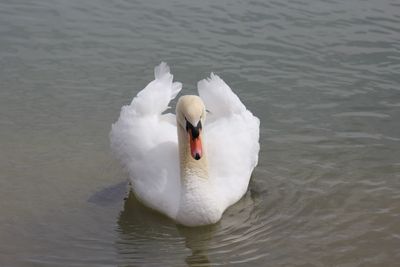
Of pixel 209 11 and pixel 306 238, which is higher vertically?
pixel 209 11

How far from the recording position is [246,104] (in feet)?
32.6

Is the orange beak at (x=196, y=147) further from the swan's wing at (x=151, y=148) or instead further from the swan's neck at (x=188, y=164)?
the swan's wing at (x=151, y=148)

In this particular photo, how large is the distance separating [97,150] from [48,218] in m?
1.59

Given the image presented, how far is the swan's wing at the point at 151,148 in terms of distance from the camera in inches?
301

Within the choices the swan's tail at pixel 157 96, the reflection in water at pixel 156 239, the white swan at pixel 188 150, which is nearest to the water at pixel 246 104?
the reflection in water at pixel 156 239

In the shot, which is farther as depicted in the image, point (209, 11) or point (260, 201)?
point (209, 11)

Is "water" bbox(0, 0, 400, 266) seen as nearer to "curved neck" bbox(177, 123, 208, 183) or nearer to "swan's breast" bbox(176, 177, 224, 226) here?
"swan's breast" bbox(176, 177, 224, 226)

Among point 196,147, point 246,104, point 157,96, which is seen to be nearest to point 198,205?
point 196,147

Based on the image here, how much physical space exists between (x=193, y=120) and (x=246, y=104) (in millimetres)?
2789

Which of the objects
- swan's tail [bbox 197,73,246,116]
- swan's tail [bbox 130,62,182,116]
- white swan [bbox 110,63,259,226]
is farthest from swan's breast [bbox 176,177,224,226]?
swan's tail [bbox 197,73,246,116]

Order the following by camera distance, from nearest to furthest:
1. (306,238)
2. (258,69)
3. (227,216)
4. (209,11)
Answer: (306,238)
(227,216)
(258,69)
(209,11)

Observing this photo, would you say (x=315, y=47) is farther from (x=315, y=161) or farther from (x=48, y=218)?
(x=48, y=218)

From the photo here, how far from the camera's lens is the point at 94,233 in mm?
7277

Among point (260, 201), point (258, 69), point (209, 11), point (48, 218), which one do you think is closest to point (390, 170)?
point (260, 201)
